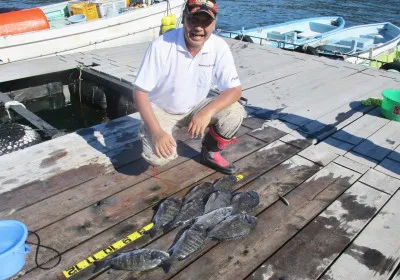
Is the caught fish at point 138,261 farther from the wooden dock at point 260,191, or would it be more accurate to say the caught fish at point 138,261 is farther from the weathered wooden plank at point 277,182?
the weathered wooden plank at point 277,182

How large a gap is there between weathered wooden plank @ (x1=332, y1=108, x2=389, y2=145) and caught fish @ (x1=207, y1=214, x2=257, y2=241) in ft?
7.33

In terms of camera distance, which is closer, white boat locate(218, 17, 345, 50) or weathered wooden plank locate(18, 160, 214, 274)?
weathered wooden plank locate(18, 160, 214, 274)

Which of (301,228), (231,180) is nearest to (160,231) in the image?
(231,180)

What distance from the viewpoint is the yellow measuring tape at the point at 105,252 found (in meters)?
A: 2.47

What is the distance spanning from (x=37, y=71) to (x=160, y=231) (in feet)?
20.4

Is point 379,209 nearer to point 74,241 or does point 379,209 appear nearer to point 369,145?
point 369,145

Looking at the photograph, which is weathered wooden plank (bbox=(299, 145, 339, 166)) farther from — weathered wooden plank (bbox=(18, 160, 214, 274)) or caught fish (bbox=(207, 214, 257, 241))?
caught fish (bbox=(207, 214, 257, 241))

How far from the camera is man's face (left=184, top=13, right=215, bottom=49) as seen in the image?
2.96 meters

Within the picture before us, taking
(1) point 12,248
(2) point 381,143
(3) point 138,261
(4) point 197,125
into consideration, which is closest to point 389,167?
(2) point 381,143

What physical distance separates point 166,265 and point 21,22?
8.36m

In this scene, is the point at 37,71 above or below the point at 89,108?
above

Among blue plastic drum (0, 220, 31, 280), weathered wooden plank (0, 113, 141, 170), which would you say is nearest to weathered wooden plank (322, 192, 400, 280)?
blue plastic drum (0, 220, 31, 280)

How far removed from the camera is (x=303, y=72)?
7.28m

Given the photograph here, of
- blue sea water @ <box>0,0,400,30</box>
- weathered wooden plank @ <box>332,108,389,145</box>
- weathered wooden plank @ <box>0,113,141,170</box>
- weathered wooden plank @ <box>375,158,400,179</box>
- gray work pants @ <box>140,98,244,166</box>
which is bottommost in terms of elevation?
blue sea water @ <box>0,0,400,30</box>
